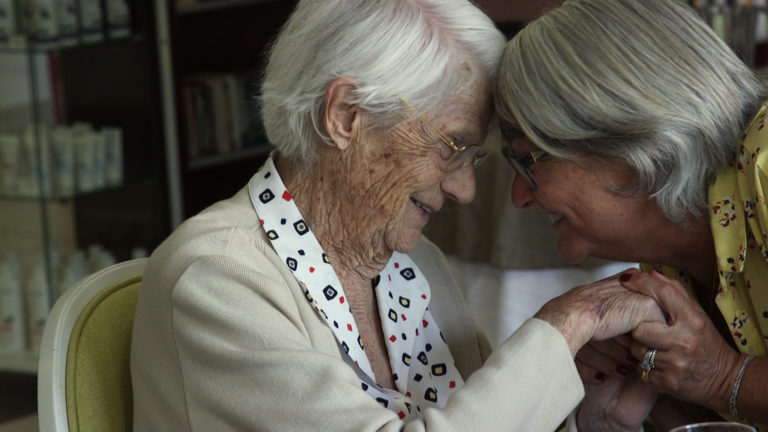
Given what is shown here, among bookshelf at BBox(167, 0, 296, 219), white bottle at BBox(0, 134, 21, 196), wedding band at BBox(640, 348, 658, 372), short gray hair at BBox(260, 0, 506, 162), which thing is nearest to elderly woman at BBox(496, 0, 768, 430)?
wedding band at BBox(640, 348, 658, 372)

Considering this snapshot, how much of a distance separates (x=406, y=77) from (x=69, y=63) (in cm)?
245

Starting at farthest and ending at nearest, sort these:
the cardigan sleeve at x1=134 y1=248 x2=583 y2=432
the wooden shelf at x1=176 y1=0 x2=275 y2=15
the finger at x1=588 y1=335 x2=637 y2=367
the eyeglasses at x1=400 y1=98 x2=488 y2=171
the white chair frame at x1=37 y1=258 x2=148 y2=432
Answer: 1. the wooden shelf at x1=176 y1=0 x2=275 y2=15
2. the finger at x1=588 y1=335 x2=637 y2=367
3. the eyeglasses at x1=400 y1=98 x2=488 y2=171
4. the white chair frame at x1=37 y1=258 x2=148 y2=432
5. the cardigan sleeve at x1=134 y1=248 x2=583 y2=432

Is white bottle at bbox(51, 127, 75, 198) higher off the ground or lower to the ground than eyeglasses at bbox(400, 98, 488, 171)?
lower

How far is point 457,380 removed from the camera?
173 cm

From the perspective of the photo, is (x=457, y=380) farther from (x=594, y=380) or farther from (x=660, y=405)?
(x=660, y=405)

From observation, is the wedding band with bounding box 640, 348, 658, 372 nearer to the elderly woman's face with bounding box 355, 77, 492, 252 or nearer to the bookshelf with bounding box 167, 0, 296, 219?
the elderly woman's face with bounding box 355, 77, 492, 252

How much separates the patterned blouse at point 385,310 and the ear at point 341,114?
0.12 meters

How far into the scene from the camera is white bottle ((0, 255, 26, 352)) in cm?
347

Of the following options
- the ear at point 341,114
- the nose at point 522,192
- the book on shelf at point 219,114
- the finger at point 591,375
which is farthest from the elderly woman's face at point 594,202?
the book on shelf at point 219,114

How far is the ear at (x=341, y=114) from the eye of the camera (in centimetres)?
146

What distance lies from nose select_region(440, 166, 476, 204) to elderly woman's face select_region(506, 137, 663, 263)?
0.10 meters

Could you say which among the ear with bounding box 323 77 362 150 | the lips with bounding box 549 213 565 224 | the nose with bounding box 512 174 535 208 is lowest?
the lips with bounding box 549 213 565 224

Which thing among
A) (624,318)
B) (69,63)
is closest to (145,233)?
(69,63)

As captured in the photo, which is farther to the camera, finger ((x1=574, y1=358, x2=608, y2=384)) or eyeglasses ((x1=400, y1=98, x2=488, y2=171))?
finger ((x1=574, y1=358, x2=608, y2=384))
